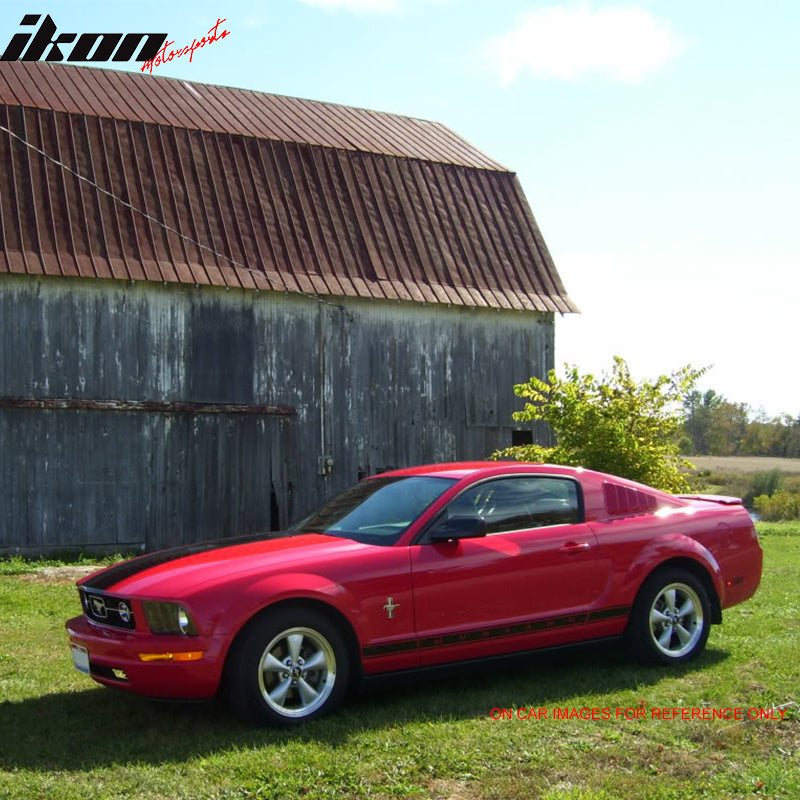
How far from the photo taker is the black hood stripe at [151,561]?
652 centimetres

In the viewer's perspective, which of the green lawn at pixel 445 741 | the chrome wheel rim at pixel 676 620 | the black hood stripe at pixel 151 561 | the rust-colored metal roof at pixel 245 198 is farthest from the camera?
the rust-colored metal roof at pixel 245 198

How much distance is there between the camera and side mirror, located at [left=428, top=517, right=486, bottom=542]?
6.55 meters

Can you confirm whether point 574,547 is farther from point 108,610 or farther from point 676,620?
point 108,610

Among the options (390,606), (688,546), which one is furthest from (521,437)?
(390,606)

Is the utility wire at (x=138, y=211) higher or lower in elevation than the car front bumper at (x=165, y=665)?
higher

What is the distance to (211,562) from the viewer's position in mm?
6383

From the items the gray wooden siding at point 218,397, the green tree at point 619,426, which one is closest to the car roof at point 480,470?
the green tree at point 619,426

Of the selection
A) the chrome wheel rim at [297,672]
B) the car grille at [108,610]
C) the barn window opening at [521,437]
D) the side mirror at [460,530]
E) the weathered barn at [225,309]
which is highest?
the weathered barn at [225,309]

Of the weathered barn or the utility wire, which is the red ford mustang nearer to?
the weathered barn

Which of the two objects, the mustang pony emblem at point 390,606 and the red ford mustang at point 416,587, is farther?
the mustang pony emblem at point 390,606

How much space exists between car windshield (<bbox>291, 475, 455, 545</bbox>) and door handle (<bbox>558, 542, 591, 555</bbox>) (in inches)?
33.6

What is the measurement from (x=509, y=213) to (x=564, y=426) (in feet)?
27.3

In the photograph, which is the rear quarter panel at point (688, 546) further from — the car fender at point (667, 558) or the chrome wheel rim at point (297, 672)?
the chrome wheel rim at point (297, 672)

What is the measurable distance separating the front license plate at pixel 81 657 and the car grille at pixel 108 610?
185mm
